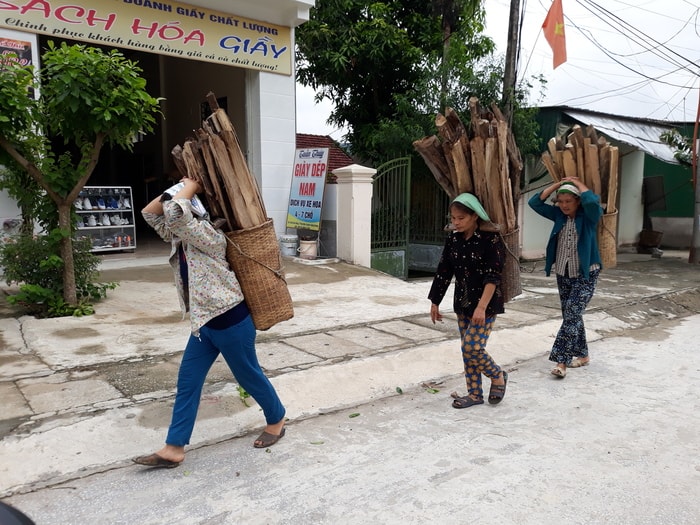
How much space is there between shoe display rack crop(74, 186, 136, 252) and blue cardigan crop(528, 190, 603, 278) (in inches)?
315

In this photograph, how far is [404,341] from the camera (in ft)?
18.6

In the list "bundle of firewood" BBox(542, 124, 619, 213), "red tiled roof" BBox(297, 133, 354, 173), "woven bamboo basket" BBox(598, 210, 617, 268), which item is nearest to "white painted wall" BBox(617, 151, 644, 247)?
"red tiled roof" BBox(297, 133, 354, 173)

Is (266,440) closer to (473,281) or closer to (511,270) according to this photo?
(473,281)

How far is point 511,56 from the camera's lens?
34.5ft

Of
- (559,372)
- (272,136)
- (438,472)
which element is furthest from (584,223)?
(272,136)

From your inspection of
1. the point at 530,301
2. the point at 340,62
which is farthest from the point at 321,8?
the point at 530,301

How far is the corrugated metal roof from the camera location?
42.3 ft

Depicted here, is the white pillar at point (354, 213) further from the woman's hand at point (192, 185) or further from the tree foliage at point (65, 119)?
the woman's hand at point (192, 185)

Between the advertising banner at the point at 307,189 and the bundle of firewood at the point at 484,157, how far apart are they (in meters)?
6.34

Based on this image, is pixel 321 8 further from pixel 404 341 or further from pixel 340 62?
pixel 404 341

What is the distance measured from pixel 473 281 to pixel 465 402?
0.89 m

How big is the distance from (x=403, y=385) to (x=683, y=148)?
39.0 ft

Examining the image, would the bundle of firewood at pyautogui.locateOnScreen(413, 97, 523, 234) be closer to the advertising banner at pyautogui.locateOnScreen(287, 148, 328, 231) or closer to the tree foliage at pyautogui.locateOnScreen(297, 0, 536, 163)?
the advertising banner at pyautogui.locateOnScreen(287, 148, 328, 231)

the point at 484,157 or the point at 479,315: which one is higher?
the point at 484,157
